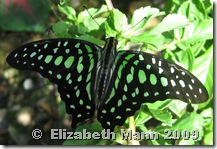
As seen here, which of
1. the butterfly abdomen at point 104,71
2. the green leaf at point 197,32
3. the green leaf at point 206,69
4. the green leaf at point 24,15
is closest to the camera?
the butterfly abdomen at point 104,71

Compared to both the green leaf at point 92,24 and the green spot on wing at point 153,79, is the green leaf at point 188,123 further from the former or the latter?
the green leaf at point 92,24

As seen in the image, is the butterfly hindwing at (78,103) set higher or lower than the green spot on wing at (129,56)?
lower

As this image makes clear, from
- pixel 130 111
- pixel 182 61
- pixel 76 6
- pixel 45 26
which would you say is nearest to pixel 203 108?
pixel 182 61

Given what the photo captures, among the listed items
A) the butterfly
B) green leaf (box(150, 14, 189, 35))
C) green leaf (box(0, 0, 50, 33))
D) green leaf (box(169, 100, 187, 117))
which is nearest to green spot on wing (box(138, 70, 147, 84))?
the butterfly

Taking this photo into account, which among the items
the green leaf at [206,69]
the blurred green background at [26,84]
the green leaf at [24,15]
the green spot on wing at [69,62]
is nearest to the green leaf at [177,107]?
the green leaf at [206,69]

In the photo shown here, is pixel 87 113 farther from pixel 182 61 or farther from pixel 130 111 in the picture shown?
pixel 182 61

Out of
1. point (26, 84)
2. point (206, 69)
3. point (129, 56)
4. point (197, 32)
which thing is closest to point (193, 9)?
point (197, 32)

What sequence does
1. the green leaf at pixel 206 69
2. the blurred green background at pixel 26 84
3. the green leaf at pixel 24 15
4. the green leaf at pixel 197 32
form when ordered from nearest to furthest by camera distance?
1. the green leaf at pixel 197 32
2. the green leaf at pixel 206 69
3. the blurred green background at pixel 26 84
4. the green leaf at pixel 24 15

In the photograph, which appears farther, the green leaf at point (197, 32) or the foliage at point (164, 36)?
the green leaf at point (197, 32)

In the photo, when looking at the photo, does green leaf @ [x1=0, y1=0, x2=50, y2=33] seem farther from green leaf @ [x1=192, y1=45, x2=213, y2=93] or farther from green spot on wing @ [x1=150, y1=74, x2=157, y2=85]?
green spot on wing @ [x1=150, y1=74, x2=157, y2=85]
